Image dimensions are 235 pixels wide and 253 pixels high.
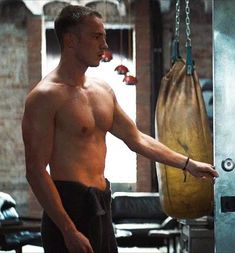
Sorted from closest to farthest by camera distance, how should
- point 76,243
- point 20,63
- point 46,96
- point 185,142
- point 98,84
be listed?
point 76,243, point 46,96, point 98,84, point 185,142, point 20,63

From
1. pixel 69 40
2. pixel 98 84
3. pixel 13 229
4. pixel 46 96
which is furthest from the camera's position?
pixel 13 229

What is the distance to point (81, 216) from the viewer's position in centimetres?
259

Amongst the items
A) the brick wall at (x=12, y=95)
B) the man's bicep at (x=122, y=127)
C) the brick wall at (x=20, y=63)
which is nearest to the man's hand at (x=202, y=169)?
the man's bicep at (x=122, y=127)

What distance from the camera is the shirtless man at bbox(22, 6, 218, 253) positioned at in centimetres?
246

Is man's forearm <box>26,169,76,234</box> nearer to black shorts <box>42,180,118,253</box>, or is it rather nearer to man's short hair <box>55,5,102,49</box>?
black shorts <box>42,180,118,253</box>

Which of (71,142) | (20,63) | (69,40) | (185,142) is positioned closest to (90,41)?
(69,40)

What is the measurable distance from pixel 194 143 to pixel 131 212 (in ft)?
17.6

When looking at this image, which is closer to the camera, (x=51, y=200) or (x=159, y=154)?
(x=51, y=200)

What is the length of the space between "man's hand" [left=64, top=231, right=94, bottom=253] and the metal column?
0.72 meters

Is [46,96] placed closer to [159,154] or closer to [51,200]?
[51,200]

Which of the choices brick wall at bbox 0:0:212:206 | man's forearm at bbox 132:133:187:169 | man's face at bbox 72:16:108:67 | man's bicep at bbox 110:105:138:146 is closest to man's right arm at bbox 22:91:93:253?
man's face at bbox 72:16:108:67

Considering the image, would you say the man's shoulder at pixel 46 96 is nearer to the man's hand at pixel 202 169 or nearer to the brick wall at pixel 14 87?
the man's hand at pixel 202 169

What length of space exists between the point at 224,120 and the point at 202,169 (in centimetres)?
25

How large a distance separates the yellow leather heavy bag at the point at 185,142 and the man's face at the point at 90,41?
0.99 meters
